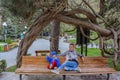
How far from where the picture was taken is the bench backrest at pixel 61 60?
27.2ft

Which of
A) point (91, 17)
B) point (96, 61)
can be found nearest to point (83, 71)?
point (96, 61)

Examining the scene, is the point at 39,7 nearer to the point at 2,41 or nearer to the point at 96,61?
the point at 96,61

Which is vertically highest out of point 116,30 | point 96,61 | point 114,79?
point 116,30

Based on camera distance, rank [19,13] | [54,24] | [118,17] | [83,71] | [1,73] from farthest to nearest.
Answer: [54,24] < [118,17] < [1,73] < [19,13] < [83,71]

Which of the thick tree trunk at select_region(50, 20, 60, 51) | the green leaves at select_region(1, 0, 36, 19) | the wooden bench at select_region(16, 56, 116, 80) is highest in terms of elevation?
the green leaves at select_region(1, 0, 36, 19)

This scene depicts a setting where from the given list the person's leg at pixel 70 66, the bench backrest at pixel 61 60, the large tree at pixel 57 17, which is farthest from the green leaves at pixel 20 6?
the person's leg at pixel 70 66

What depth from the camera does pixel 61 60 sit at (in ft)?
27.5

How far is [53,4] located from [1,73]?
3.02 metres

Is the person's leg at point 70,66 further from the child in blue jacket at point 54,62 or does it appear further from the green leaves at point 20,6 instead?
the green leaves at point 20,6

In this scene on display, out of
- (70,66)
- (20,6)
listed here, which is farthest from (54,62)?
(20,6)

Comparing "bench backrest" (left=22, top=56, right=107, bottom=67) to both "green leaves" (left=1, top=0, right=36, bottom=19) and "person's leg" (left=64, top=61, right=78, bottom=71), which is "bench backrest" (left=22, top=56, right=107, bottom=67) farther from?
"green leaves" (left=1, top=0, right=36, bottom=19)

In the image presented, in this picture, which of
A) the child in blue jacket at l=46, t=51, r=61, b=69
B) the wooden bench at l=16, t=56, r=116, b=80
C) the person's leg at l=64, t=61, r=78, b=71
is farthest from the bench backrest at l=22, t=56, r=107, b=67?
the person's leg at l=64, t=61, r=78, b=71

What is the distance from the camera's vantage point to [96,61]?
852 centimetres

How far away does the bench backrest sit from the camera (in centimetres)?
829
